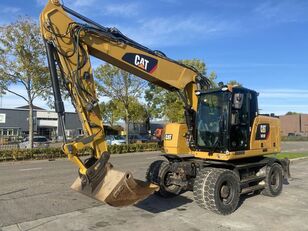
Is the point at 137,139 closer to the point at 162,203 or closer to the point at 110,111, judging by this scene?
the point at 110,111

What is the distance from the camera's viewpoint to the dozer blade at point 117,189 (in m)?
7.17

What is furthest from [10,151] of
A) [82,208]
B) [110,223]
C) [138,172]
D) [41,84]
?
[110,223]

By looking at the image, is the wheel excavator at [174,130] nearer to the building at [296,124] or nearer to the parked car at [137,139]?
the parked car at [137,139]

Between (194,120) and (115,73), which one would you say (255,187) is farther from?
(115,73)

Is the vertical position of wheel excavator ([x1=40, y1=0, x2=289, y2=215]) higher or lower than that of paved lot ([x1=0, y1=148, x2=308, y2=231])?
higher

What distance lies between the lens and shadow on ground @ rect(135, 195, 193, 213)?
29.9 ft

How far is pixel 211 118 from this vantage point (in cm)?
984

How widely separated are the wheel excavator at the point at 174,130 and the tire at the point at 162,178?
0.03 m

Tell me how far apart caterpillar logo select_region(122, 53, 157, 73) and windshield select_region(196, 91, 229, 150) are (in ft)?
5.38

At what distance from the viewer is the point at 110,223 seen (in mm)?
7770

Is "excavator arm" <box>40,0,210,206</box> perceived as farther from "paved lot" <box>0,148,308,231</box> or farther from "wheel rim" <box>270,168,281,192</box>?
"wheel rim" <box>270,168,281,192</box>

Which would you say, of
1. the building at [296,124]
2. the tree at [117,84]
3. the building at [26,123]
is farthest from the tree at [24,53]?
the building at [296,124]

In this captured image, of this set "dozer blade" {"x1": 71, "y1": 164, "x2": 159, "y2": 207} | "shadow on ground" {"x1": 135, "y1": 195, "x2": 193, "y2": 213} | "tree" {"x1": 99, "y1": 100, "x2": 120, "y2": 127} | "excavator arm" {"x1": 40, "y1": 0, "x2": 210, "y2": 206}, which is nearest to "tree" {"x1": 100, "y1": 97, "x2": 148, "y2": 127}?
"tree" {"x1": 99, "y1": 100, "x2": 120, "y2": 127}

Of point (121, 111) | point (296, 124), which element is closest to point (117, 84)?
point (121, 111)
